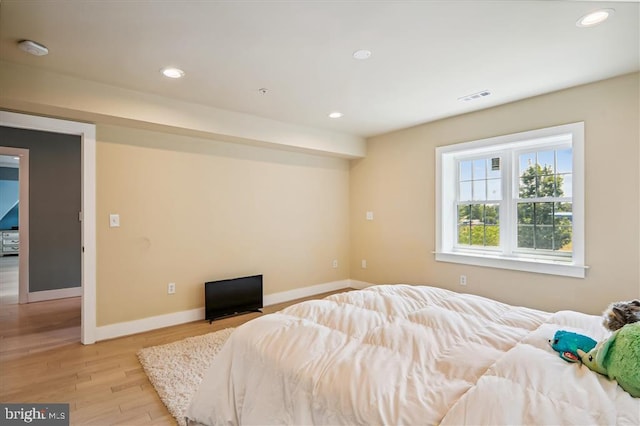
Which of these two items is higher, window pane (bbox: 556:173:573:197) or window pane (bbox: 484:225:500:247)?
window pane (bbox: 556:173:573:197)

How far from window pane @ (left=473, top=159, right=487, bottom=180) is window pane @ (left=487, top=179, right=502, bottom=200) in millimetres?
119

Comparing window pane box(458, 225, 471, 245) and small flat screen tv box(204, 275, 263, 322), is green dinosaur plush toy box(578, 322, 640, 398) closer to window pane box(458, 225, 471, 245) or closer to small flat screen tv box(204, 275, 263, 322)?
window pane box(458, 225, 471, 245)

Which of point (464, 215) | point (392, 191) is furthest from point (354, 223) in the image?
point (464, 215)

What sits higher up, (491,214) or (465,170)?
(465,170)

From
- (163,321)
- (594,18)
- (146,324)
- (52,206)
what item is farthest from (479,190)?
(52,206)

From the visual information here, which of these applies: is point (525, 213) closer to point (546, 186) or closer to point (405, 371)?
point (546, 186)

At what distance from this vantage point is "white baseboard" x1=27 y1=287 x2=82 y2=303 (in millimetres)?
4809

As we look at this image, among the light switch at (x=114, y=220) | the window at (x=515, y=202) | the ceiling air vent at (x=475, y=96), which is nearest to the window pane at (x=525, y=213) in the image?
the window at (x=515, y=202)

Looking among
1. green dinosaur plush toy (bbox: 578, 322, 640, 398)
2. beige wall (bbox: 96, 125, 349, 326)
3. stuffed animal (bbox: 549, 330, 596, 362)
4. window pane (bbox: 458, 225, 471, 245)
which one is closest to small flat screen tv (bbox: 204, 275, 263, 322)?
beige wall (bbox: 96, 125, 349, 326)

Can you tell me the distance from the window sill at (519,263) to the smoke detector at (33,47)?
4.38 metres

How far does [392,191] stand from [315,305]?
3229 mm

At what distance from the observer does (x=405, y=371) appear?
1.25 meters

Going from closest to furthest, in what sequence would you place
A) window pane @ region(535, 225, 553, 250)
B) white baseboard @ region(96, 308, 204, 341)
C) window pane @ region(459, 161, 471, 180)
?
1. white baseboard @ region(96, 308, 204, 341)
2. window pane @ region(535, 225, 553, 250)
3. window pane @ region(459, 161, 471, 180)

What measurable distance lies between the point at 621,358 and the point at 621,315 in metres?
0.35
